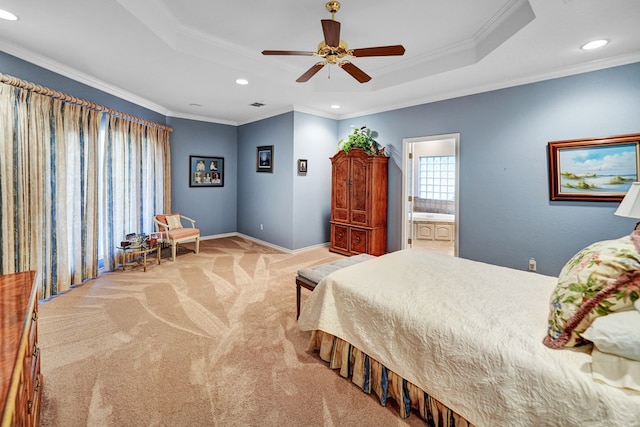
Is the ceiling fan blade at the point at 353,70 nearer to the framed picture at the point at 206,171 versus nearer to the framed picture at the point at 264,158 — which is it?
the framed picture at the point at 264,158

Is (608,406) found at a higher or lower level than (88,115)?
lower

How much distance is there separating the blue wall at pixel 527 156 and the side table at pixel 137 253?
180 inches

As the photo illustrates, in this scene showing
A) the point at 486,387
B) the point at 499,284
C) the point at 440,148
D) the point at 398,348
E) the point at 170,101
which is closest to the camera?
the point at 486,387

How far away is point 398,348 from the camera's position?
169 centimetres

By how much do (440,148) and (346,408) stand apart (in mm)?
6826

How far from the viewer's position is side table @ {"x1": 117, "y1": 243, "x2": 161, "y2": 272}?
4.29 metres

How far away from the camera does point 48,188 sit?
3.32 metres

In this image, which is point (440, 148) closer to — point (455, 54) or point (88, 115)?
point (455, 54)

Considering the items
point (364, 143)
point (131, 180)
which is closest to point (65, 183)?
point (131, 180)

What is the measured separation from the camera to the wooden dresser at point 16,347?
83 centimetres

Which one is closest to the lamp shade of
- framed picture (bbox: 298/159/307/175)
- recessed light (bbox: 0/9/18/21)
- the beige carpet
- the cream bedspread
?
the cream bedspread

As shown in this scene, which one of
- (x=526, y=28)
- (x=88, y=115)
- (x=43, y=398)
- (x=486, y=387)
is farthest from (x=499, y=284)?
(x=88, y=115)

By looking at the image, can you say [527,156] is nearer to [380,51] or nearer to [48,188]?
[380,51]

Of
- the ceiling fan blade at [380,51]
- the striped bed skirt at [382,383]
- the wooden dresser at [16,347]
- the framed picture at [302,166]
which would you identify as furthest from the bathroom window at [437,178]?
the wooden dresser at [16,347]
